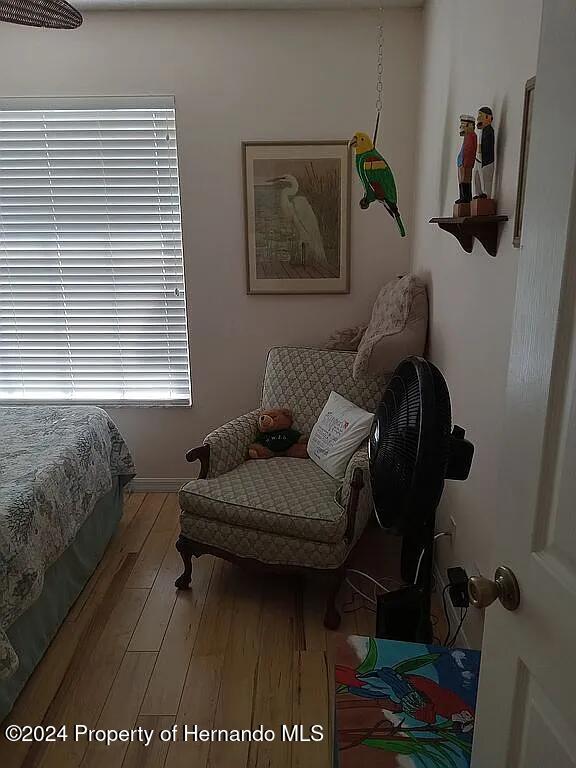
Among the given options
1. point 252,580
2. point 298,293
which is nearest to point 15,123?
point 298,293

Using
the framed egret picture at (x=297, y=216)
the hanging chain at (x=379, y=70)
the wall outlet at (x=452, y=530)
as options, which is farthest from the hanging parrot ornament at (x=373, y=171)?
the wall outlet at (x=452, y=530)

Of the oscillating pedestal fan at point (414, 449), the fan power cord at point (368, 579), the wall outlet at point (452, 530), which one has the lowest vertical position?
the fan power cord at point (368, 579)

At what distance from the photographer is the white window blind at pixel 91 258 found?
310 cm

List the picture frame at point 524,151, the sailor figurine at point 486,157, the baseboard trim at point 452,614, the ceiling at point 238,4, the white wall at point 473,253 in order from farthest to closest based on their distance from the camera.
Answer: the ceiling at point 238,4 < the baseboard trim at point 452,614 < the sailor figurine at point 486,157 < the white wall at point 473,253 < the picture frame at point 524,151

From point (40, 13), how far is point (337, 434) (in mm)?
1979

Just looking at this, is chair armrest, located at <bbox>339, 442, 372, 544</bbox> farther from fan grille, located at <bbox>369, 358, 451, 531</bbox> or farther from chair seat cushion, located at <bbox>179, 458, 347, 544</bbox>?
fan grille, located at <bbox>369, 358, 451, 531</bbox>

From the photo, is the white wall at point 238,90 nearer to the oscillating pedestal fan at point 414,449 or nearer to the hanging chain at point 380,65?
the hanging chain at point 380,65

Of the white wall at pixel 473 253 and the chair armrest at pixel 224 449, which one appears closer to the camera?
the white wall at pixel 473 253

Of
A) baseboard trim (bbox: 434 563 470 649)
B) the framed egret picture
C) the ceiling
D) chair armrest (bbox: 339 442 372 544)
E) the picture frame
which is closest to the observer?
the picture frame

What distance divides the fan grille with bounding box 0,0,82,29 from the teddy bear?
1.85 meters

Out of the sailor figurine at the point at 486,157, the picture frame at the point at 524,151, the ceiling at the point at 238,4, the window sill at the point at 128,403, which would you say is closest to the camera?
the picture frame at the point at 524,151

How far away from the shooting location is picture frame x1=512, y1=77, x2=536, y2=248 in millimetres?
1436

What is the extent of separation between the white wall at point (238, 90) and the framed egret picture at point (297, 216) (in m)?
0.06

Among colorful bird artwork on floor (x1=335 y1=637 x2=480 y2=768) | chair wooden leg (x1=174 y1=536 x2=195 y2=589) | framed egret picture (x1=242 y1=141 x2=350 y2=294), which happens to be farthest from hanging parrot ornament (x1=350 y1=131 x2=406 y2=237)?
colorful bird artwork on floor (x1=335 y1=637 x2=480 y2=768)
